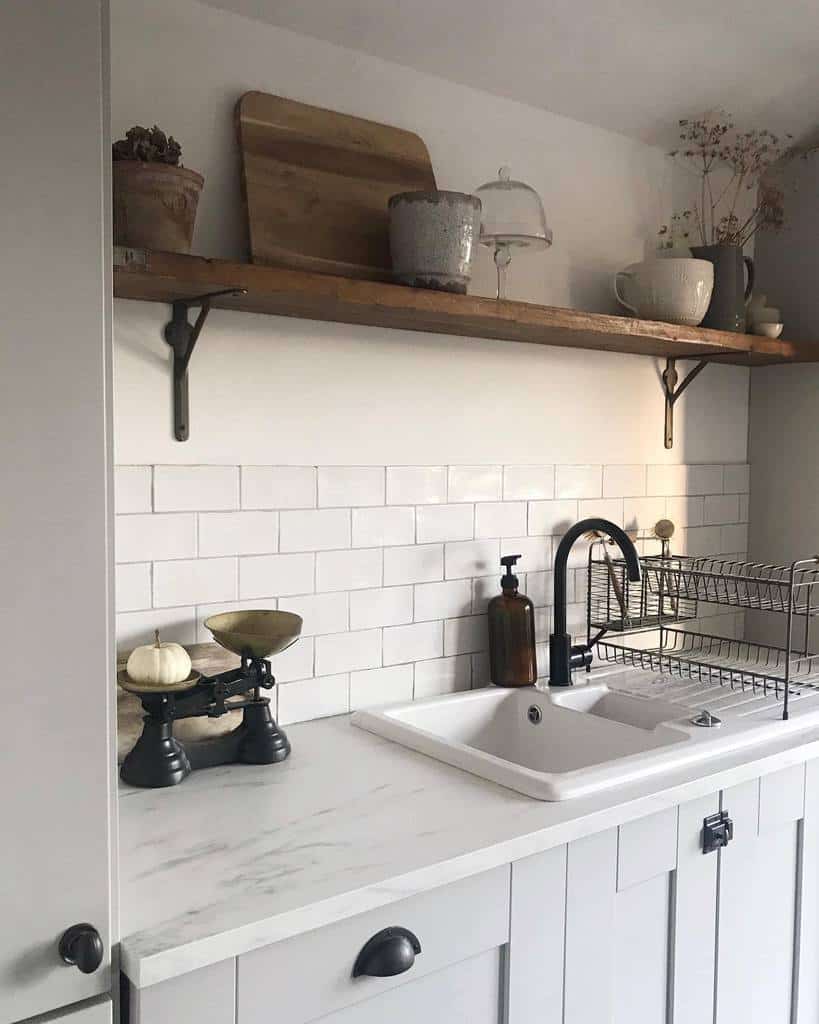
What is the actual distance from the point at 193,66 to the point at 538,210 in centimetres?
70

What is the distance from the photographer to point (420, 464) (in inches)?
78.5

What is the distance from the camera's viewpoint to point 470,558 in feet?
6.82

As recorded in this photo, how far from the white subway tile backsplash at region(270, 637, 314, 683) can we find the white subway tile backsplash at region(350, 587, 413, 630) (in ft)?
0.35

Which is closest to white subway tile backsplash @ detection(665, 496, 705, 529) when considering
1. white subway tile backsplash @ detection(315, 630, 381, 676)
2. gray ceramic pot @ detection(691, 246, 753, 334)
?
gray ceramic pot @ detection(691, 246, 753, 334)

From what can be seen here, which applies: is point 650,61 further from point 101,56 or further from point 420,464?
point 101,56

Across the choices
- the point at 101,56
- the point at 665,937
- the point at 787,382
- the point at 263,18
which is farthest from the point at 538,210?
the point at 665,937

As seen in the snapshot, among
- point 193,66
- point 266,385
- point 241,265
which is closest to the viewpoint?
point 241,265

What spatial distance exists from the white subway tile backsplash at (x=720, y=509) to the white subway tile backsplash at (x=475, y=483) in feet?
2.41

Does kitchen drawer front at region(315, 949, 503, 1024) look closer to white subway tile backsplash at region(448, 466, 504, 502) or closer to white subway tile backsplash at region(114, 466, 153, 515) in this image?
white subway tile backsplash at region(114, 466, 153, 515)

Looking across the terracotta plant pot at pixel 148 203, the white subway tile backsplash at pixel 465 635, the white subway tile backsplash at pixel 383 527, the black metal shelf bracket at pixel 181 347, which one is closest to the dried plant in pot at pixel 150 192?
the terracotta plant pot at pixel 148 203

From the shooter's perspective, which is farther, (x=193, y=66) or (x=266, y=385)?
(x=266, y=385)

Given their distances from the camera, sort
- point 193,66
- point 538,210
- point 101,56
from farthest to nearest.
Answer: point 538,210 < point 193,66 < point 101,56

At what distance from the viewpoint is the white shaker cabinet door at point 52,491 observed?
890mm

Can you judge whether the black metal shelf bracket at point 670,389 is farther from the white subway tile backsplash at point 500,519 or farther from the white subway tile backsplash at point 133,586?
the white subway tile backsplash at point 133,586
